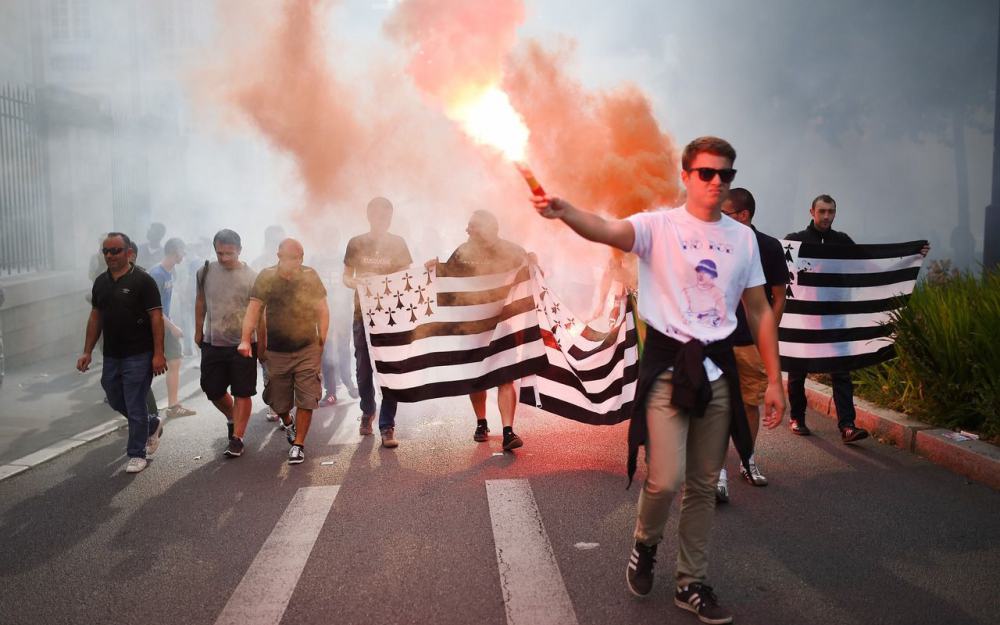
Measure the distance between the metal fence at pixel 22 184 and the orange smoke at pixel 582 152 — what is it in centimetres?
756

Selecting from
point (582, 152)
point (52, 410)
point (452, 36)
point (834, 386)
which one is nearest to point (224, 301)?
point (52, 410)

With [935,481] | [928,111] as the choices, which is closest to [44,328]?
[935,481]

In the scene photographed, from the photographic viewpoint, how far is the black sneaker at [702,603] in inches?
135

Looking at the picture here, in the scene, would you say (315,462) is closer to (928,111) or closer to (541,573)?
(541,573)

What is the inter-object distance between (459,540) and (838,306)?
439 cm

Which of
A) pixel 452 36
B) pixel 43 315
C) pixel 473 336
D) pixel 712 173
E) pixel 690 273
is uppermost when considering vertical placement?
pixel 452 36

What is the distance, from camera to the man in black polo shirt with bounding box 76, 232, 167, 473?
6516mm

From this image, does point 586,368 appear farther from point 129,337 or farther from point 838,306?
point 129,337

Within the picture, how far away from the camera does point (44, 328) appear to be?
42.5ft

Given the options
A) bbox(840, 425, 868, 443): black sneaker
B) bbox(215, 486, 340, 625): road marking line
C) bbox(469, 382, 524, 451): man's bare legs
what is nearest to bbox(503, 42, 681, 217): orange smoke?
bbox(469, 382, 524, 451): man's bare legs

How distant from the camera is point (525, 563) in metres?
4.18

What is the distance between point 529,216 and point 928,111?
7.96m

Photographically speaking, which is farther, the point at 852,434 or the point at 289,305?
the point at 289,305

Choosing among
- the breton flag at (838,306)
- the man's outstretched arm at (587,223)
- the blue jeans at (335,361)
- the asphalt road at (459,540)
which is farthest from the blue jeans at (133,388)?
the breton flag at (838,306)
